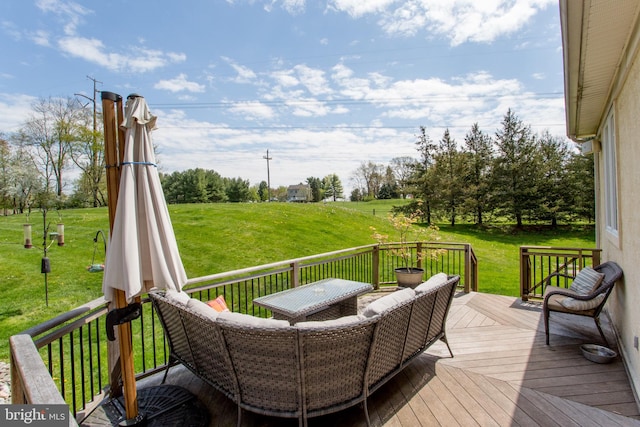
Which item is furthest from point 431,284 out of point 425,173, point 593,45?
point 425,173

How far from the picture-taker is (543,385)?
9.02ft

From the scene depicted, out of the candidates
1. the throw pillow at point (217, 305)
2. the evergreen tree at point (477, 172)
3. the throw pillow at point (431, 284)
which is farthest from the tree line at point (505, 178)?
the throw pillow at point (217, 305)

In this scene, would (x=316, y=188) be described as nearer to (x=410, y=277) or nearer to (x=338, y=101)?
(x=338, y=101)

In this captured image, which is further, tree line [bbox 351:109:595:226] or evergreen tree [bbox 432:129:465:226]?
evergreen tree [bbox 432:129:465:226]

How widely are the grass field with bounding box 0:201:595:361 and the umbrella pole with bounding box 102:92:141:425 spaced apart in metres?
4.49

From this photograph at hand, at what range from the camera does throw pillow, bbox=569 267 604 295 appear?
12.0 feet

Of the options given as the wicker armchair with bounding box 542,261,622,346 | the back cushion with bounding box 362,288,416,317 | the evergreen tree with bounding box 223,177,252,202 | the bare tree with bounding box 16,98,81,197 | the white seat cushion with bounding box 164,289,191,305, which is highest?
the bare tree with bounding box 16,98,81,197

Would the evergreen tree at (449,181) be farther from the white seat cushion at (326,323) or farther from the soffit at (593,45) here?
the white seat cushion at (326,323)

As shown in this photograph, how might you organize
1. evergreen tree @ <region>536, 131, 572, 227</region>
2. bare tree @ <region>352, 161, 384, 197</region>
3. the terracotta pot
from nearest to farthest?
the terracotta pot < evergreen tree @ <region>536, 131, 572, 227</region> < bare tree @ <region>352, 161, 384, 197</region>

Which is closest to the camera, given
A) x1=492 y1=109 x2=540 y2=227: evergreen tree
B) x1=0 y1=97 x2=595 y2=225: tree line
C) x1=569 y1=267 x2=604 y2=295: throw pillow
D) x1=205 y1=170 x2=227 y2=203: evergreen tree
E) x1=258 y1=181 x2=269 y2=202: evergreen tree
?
x1=569 y1=267 x2=604 y2=295: throw pillow

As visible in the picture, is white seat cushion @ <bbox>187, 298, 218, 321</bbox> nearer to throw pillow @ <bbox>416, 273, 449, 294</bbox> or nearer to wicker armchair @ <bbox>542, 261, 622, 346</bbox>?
throw pillow @ <bbox>416, 273, 449, 294</bbox>

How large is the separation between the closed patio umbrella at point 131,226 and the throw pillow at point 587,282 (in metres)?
4.57

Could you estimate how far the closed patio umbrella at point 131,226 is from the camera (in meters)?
1.88

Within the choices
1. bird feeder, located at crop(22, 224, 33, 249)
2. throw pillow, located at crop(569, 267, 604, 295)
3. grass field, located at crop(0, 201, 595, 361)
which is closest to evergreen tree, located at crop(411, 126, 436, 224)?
grass field, located at crop(0, 201, 595, 361)
